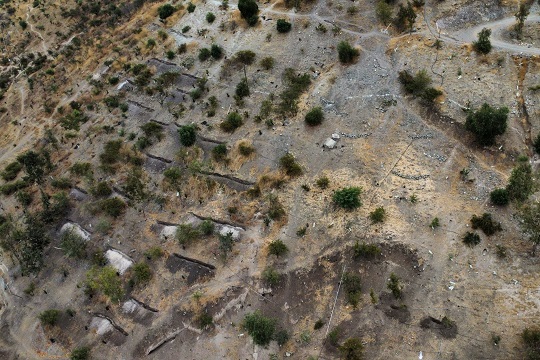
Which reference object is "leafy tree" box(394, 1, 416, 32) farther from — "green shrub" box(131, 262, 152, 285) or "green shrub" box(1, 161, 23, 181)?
"green shrub" box(1, 161, 23, 181)

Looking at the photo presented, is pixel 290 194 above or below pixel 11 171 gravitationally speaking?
above

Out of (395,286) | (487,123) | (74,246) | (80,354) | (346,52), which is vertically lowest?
(80,354)

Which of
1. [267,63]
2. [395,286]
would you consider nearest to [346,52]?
[267,63]

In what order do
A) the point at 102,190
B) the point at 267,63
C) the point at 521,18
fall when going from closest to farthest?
the point at 102,190
the point at 521,18
the point at 267,63

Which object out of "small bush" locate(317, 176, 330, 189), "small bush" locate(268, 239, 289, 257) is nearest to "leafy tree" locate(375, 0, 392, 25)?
"small bush" locate(317, 176, 330, 189)

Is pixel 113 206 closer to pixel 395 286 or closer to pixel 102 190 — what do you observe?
pixel 102 190
